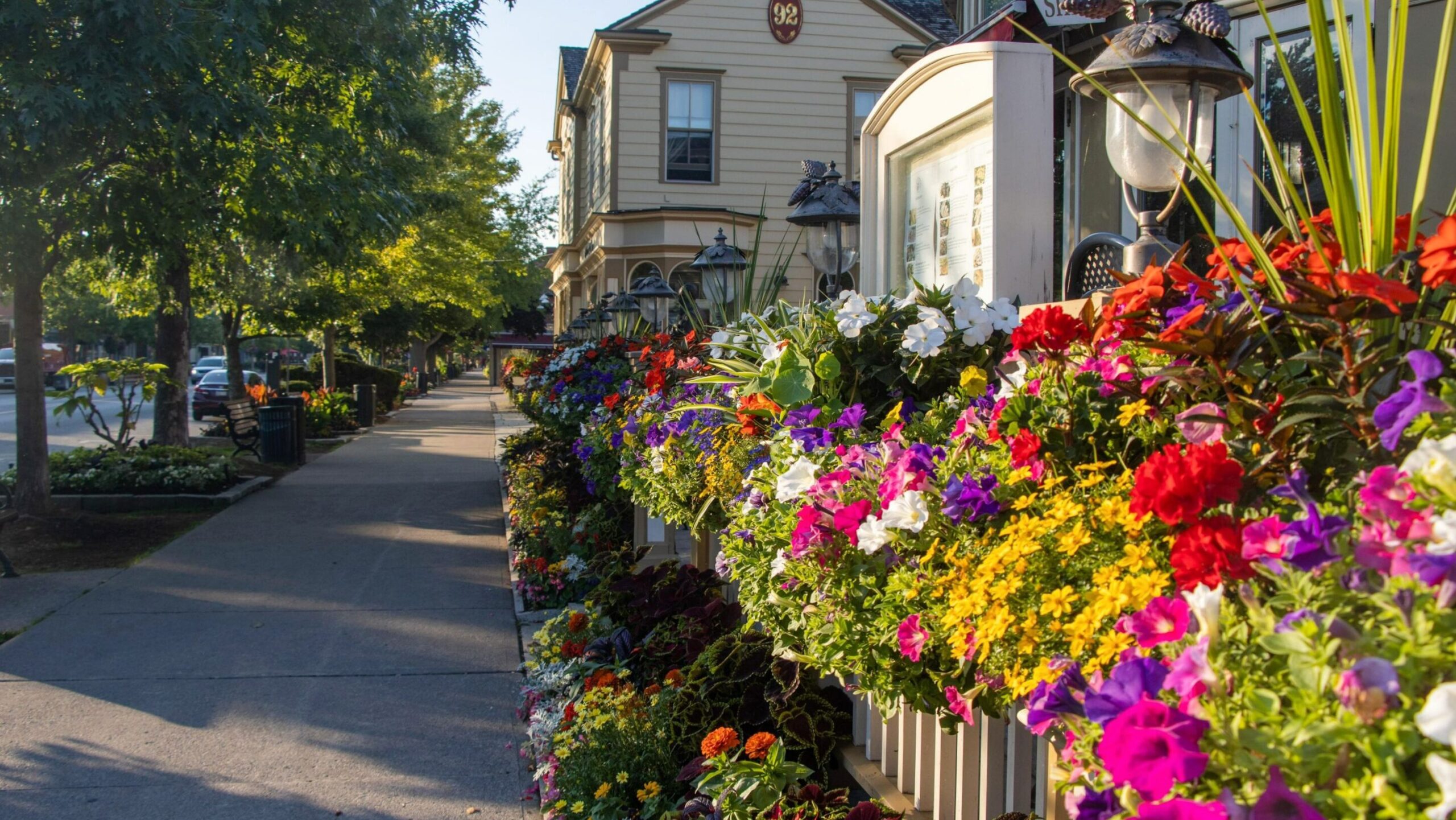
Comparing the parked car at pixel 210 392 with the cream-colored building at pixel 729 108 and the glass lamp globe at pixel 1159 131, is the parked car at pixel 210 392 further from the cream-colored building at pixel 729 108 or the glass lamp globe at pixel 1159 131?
the glass lamp globe at pixel 1159 131

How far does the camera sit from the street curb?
12.2m

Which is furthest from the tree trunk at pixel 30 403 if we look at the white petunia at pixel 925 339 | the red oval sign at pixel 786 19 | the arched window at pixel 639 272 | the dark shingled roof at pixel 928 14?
the dark shingled roof at pixel 928 14

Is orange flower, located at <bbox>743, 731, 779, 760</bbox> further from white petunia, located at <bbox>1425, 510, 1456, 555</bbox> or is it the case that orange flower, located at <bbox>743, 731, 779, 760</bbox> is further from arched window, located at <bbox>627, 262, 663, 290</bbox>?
arched window, located at <bbox>627, 262, 663, 290</bbox>

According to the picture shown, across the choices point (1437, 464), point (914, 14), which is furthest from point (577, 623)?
point (914, 14)

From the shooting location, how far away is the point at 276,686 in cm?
618

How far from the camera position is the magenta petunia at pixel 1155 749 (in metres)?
1.22

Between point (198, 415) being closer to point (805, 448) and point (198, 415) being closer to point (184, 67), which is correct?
point (184, 67)

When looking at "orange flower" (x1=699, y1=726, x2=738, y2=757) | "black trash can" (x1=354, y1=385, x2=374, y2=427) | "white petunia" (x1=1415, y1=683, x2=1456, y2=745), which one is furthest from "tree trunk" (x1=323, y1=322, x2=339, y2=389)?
"white petunia" (x1=1415, y1=683, x2=1456, y2=745)

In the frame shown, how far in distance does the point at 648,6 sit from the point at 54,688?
1445 centimetres

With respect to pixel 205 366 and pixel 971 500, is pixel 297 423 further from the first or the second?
pixel 205 366

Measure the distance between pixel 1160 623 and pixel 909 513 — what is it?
32.4 inches

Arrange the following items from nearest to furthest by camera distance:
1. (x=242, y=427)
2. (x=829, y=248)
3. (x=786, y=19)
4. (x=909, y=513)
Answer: (x=909, y=513), (x=829, y=248), (x=242, y=427), (x=786, y=19)

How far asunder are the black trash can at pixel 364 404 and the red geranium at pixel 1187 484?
24528 mm

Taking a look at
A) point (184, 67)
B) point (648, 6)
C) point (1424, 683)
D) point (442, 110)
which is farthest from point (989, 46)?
point (442, 110)
